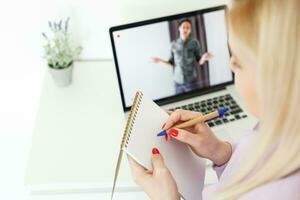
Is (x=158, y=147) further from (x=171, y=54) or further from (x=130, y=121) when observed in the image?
(x=171, y=54)

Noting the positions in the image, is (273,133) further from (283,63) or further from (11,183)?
(11,183)

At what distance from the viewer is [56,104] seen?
3.58 ft

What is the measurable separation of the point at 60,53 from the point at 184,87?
320 millimetres

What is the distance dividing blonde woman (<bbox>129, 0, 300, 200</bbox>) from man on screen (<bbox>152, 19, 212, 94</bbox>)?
0.44 m

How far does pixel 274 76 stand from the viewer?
1.70 ft

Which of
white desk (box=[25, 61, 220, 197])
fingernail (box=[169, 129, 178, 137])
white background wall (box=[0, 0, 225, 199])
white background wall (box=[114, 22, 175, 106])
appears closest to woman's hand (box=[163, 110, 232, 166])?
fingernail (box=[169, 129, 178, 137])

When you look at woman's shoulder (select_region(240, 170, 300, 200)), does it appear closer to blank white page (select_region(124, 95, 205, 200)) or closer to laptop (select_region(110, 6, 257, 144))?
blank white page (select_region(124, 95, 205, 200))

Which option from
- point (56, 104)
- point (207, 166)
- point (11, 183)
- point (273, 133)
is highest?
point (273, 133)

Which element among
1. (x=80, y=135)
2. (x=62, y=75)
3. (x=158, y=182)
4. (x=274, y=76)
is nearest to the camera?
(x=274, y=76)


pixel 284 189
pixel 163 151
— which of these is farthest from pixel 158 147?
pixel 284 189

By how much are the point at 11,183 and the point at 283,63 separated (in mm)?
1018

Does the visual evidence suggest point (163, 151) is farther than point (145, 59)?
No

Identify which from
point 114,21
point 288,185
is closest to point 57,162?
point 114,21

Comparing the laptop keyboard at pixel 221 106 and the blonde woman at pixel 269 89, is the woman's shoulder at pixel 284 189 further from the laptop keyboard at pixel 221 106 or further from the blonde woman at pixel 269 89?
the laptop keyboard at pixel 221 106
